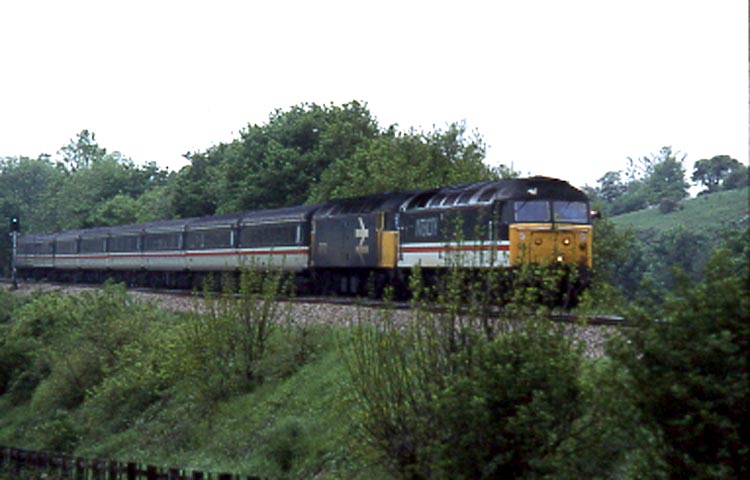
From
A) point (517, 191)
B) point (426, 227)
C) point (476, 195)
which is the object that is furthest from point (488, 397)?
point (426, 227)

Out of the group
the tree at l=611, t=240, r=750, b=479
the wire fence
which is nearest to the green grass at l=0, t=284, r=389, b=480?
the wire fence

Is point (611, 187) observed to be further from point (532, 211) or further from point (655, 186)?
point (532, 211)

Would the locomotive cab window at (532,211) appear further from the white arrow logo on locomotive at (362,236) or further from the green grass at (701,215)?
the green grass at (701,215)

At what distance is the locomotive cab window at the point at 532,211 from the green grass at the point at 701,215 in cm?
5257

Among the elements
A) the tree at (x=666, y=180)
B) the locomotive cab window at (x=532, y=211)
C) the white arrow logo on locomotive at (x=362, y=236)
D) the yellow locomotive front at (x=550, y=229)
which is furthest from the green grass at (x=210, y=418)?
the tree at (x=666, y=180)

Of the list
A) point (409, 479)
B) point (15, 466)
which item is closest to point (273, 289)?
point (15, 466)

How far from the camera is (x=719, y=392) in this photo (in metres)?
8.02

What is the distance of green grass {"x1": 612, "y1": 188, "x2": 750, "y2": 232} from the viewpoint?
79.1 m

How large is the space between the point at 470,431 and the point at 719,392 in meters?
2.87

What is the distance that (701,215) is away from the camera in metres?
86.9

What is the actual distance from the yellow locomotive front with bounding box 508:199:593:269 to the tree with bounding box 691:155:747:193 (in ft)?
277

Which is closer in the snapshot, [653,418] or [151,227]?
[653,418]

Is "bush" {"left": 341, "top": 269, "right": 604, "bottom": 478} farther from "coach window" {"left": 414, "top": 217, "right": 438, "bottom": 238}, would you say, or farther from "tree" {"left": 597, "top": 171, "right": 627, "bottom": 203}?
"tree" {"left": 597, "top": 171, "right": 627, "bottom": 203}

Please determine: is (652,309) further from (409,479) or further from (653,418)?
(409,479)
